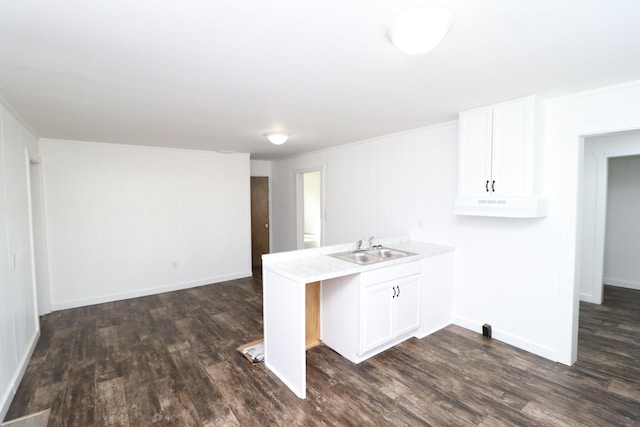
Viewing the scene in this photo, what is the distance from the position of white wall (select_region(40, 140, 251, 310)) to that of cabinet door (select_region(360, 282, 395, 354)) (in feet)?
11.7

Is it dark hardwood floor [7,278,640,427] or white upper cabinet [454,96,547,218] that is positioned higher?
white upper cabinet [454,96,547,218]

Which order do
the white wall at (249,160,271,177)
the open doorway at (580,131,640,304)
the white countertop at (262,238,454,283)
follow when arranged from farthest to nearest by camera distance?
the white wall at (249,160,271,177) → the open doorway at (580,131,640,304) → the white countertop at (262,238,454,283)

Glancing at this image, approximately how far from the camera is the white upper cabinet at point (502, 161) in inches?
106

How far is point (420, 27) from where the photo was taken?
4.70 ft

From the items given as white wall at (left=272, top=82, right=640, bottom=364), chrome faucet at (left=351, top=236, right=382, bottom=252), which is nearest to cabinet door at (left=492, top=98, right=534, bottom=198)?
white wall at (left=272, top=82, right=640, bottom=364)

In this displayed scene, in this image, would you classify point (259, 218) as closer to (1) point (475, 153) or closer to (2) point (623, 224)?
Answer: (1) point (475, 153)

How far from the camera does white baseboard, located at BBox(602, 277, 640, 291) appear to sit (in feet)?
15.9

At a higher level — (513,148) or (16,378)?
(513,148)

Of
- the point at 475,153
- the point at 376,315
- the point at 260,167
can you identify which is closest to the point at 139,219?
the point at 260,167

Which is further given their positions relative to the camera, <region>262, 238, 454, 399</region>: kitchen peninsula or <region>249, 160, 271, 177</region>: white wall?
<region>249, 160, 271, 177</region>: white wall

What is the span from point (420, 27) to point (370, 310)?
7.35 ft

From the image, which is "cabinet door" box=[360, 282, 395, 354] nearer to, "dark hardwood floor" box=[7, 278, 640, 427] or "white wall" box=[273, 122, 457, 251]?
"dark hardwood floor" box=[7, 278, 640, 427]

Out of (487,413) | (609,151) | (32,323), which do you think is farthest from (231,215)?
(609,151)

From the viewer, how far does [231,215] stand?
568 centimetres
